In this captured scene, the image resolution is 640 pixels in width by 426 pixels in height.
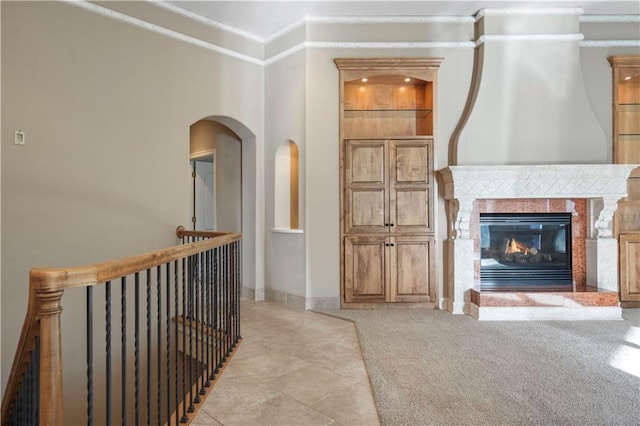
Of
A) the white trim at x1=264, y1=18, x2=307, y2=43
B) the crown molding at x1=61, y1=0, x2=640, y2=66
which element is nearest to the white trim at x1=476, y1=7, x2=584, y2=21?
the crown molding at x1=61, y1=0, x2=640, y2=66

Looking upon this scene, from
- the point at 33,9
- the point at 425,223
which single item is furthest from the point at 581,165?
the point at 33,9

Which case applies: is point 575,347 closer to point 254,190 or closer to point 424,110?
point 424,110

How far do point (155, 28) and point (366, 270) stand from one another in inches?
142

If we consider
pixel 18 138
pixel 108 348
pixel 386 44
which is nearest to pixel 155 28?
pixel 18 138

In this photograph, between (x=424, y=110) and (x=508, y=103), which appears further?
(x=424, y=110)

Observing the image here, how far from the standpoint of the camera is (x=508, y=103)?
416 cm

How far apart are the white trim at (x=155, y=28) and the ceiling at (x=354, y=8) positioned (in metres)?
0.31

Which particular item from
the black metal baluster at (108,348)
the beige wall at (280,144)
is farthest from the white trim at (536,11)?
the black metal baluster at (108,348)

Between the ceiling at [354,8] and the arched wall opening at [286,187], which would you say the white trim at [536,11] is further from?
the arched wall opening at [286,187]

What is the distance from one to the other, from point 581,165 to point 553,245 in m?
1.00

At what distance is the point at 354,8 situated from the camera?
163 inches

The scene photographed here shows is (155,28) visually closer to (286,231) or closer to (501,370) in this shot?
(286,231)

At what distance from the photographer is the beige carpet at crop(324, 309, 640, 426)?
80.6 inches

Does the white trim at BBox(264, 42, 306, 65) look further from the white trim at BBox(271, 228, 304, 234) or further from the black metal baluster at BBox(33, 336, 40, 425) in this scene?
the black metal baluster at BBox(33, 336, 40, 425)
